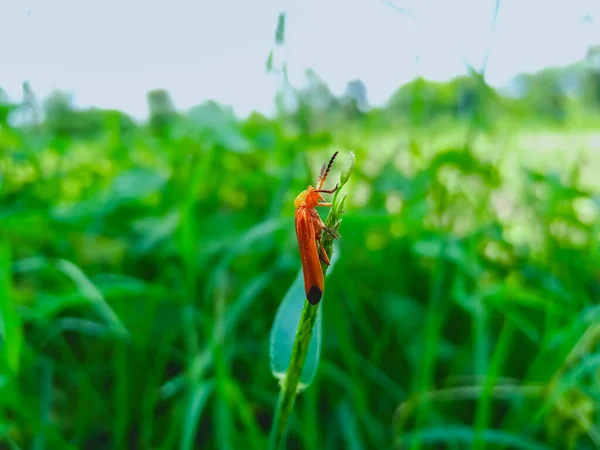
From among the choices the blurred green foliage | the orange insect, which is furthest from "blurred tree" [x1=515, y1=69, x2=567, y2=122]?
the orange insect

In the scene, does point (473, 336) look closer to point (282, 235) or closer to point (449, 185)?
point (449, 185)

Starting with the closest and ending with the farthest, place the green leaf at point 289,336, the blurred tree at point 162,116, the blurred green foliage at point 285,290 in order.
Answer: the green leaf at point 289,336 < the blurred green foliage at point 285,290 < the blurred tree at point 162,116

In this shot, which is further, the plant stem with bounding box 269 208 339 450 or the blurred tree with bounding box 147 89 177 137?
the blurred tree with bounding box 147 89 177 137

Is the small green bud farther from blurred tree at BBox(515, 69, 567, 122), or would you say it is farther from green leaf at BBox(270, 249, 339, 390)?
blurred tree at BBox(515, 69, 567, 122)

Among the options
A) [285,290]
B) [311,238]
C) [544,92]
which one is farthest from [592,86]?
[311,238]

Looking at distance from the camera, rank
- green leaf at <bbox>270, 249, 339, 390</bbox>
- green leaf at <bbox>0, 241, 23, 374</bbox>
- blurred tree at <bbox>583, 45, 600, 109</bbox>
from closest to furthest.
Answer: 1. green leaf at <bbox>270, 249, 339, 390</bbox>
2. green leaf at <bbox>0, 241, 23, 374</bbox>
3. blurred tree at <bbox>583, 45, 600, 109</bbox>

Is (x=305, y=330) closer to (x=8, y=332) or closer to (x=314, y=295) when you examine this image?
(x=314, y=295)

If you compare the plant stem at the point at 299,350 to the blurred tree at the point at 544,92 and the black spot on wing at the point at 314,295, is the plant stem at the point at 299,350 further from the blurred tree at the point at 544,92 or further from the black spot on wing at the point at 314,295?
the blurred tree at the point at 544,92

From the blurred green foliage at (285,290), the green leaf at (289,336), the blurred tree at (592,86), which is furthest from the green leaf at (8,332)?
the blurred tree at (592,86)
